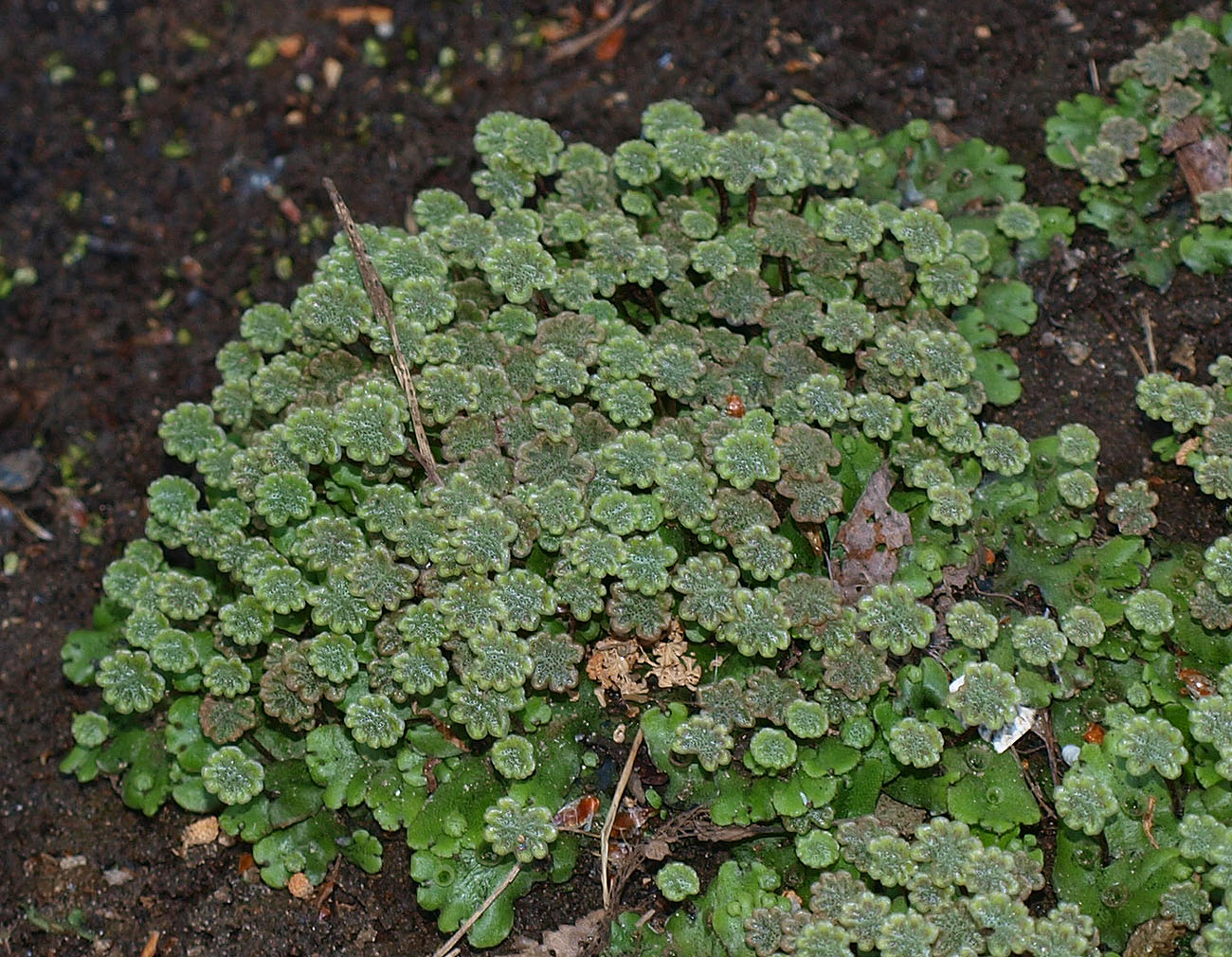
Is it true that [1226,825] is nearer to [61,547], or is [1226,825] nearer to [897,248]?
→ [897,248]

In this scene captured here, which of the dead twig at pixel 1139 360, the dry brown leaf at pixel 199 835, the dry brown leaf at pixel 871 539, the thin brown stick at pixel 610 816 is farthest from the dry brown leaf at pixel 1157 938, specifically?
the dry brown leaf at pixel 199 835

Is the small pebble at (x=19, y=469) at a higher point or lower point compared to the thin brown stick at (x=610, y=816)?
lower

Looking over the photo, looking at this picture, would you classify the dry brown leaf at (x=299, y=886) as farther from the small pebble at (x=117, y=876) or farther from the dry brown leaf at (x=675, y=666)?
the dry brown leaf at (x=675, y=666)

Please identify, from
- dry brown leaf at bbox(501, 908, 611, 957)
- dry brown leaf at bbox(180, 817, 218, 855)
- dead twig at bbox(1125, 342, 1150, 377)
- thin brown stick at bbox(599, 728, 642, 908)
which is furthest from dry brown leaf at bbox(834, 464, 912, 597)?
dry brown leaf at bbox(180, 817, 218, 855)

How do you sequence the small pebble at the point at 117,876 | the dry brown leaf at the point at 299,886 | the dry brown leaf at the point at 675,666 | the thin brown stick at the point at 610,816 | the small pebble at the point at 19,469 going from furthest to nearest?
the small pebble at the point at 19,469
the small pebble at the point at 117,876
the dry brown leaf at the point at 299,886
the dry brown leaf at the point at 675,666
the thin brown stick at the point at 610,816

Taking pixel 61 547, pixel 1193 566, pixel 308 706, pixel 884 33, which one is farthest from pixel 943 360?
pixel 61 547

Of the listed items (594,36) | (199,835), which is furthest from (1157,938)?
(594,36)

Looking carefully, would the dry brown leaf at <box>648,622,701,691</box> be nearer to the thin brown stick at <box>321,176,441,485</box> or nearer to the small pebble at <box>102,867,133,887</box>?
the thin brown stick at <box>321,176,441,485</box>

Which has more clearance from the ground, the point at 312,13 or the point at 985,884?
the point at 312,13
